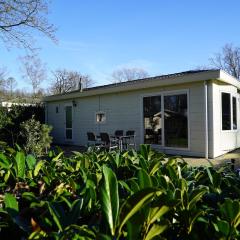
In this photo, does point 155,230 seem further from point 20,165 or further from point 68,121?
point 68,121

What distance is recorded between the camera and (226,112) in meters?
13.3

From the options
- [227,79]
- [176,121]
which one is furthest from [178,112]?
[227,79]

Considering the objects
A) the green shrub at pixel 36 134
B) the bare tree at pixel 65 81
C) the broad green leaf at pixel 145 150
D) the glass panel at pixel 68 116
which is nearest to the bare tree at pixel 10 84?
the bare tree at pixel 65 81

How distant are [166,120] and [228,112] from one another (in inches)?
91.8

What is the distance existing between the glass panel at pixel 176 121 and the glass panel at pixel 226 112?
1521 millimetres

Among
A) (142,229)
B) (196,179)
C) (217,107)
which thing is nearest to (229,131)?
(217,107)

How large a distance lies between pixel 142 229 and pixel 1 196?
0.88 m

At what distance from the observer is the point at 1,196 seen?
6.12 feet

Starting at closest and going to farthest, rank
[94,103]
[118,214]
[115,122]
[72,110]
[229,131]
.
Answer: [118,214] < [229,131] < [115,122] < [94,103] < [72,110]

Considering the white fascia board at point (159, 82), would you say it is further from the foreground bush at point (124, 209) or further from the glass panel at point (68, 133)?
the foreground bush at point (124, 209)

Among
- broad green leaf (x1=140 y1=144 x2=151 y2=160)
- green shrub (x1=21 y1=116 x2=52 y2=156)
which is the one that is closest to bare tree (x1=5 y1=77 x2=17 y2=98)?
green shrub (x1=21 y1=116 x2=52 y2=156)

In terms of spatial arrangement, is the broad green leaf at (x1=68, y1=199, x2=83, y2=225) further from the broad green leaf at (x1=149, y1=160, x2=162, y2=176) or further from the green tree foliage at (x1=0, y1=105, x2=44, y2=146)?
the green tree foliage at (x1=0, y1=105, x2=44, y2=146)

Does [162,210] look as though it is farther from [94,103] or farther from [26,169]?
[94,103]

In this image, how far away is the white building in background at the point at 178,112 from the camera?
1200 centimetres
